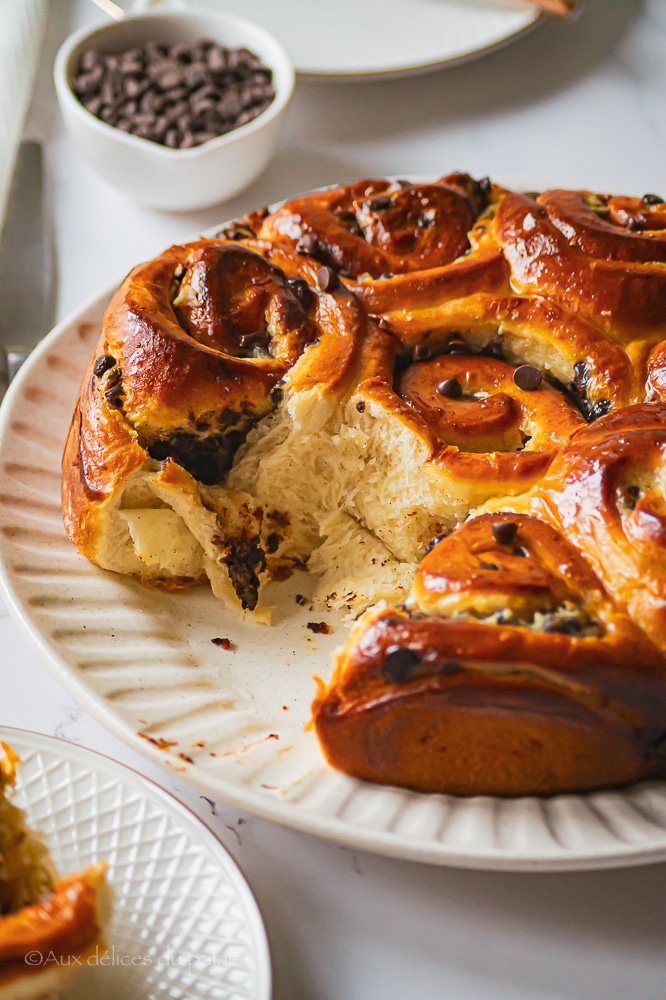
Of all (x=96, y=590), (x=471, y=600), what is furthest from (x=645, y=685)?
(x=96, y=590)

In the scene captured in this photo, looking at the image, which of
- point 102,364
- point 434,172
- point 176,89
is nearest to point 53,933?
point 102,364

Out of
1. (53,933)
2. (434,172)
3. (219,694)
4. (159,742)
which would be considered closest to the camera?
(53,933)

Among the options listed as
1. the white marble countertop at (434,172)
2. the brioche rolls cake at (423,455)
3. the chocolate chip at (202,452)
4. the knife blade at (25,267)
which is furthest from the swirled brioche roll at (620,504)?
the knife blade at (25,267)

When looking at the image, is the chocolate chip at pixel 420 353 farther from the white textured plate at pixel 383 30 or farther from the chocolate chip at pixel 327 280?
the white textured plate at pixel 383 30

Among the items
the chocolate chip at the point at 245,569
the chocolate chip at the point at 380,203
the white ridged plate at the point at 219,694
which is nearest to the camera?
the white ridged plate at the point at 219,694

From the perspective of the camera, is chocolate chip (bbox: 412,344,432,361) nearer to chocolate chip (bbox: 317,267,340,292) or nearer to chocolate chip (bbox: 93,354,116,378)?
chocolate chip (bbox: 317,267,340,292)

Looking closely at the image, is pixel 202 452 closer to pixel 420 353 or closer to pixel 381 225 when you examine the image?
pixel 420 353
